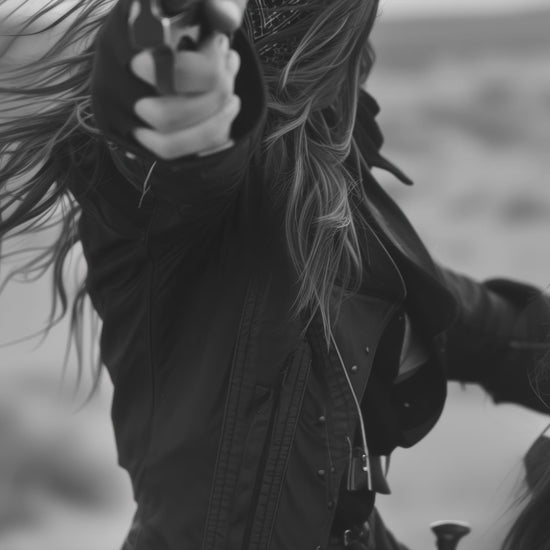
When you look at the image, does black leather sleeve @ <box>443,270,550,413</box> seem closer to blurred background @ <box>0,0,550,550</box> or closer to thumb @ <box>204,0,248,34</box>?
blurred background @ <box>0,0,550,550</box>

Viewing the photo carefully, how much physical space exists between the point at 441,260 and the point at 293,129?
3.16 meters

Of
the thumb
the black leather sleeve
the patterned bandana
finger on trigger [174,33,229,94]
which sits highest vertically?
the patterned bandana

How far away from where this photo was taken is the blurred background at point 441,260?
125 inches

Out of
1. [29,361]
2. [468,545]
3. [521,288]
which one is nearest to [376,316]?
[521,288]

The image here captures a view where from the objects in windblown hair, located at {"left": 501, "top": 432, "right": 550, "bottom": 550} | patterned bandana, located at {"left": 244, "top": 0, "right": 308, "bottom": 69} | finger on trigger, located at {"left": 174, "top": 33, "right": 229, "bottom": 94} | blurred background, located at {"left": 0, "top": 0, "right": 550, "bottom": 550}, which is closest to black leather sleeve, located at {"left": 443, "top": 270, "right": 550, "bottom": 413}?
blurred background, located at {"left": 0, "top": 0, "right": 550, "bottom": 550}

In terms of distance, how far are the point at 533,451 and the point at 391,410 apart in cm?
A: 18

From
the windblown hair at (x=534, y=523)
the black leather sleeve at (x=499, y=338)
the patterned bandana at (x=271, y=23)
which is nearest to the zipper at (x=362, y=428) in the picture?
the windblown hair at (x=534, y=523)

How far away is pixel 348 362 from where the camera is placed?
142cm

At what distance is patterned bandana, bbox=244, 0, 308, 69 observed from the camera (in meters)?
1.39

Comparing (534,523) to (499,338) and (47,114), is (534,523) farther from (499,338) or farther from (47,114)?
(47,114)

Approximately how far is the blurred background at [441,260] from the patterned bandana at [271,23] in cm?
33

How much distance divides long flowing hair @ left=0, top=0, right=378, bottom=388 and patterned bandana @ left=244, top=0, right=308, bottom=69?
0.01 m

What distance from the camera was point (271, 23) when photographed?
4.58 ft

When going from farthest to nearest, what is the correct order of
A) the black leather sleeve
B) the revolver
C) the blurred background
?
the blurred background, the black leather sleeve, the revolver
